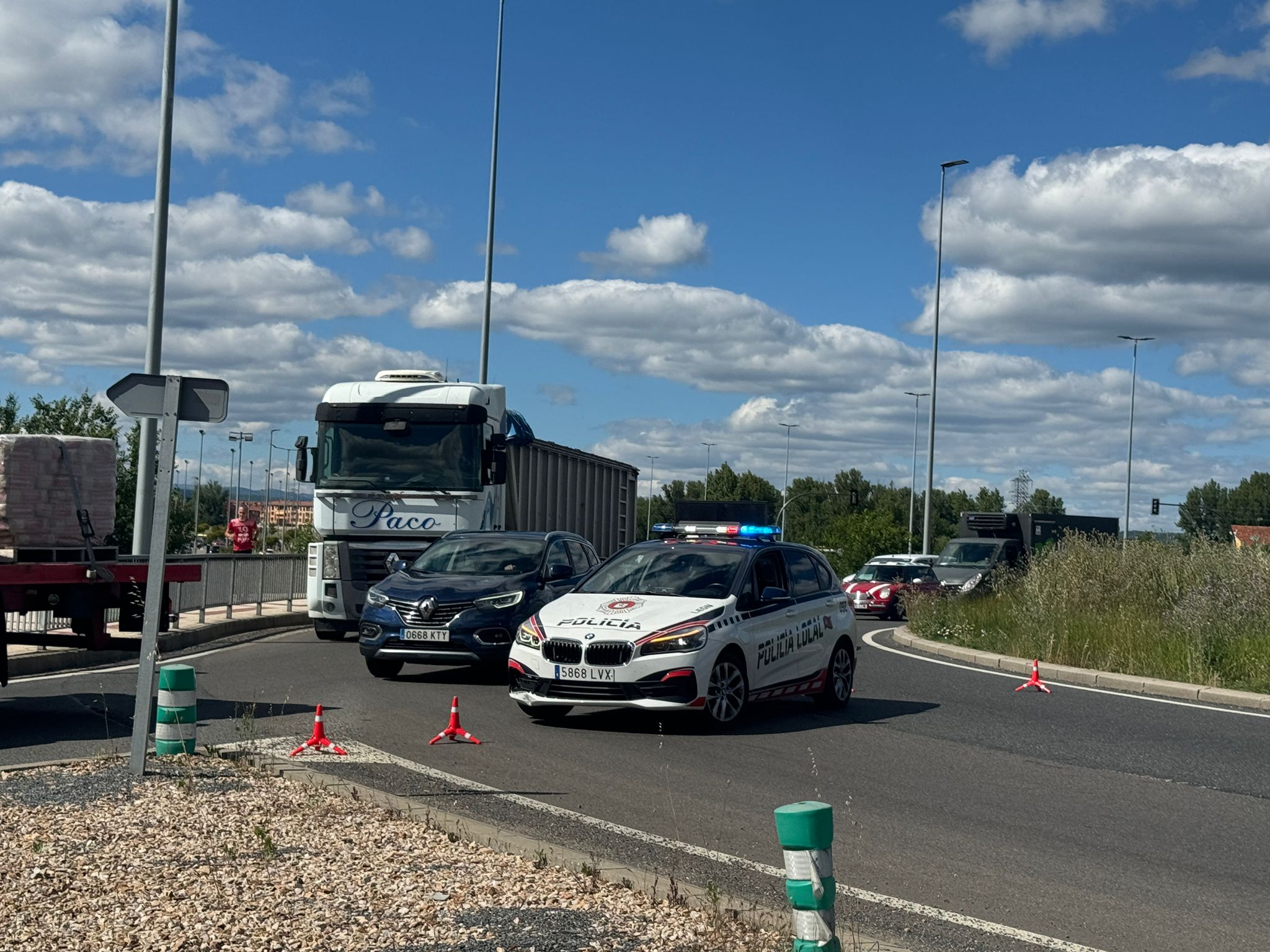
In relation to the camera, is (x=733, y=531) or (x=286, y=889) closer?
(x=286, y=889)

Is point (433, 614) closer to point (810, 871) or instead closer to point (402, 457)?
point (402, 457)

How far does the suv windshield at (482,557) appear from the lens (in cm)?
1611

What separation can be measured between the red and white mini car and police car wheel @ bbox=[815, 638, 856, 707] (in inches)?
808

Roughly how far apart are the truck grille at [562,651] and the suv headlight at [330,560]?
874 cm

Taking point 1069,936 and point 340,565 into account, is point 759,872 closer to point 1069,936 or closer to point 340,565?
point 1069,936

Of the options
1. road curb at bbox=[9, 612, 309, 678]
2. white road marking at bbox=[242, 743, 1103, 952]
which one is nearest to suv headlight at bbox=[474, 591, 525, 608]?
road curb at bbox=[9, 612, 309, 678]

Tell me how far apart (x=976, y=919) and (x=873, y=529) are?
83792mm

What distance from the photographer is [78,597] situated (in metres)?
11.7

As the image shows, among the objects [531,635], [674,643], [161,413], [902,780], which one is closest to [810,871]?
[902,780]

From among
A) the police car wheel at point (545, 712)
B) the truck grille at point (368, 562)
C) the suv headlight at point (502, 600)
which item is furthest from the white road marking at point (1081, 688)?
the truck grille at point (368, 562)

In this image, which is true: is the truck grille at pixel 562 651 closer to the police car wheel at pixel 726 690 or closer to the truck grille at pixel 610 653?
the truck grille at pixel 610 653

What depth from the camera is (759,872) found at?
6773 millimetres

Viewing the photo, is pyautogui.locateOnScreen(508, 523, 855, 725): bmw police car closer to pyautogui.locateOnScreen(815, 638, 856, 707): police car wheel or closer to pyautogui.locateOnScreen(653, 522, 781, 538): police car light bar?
pyautogui.locateOnScreen(815, 638, 856, 707): police car wheel

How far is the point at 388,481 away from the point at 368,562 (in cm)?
114
